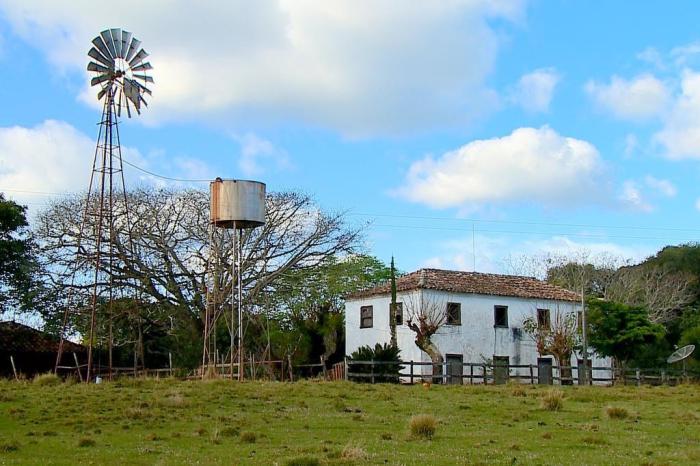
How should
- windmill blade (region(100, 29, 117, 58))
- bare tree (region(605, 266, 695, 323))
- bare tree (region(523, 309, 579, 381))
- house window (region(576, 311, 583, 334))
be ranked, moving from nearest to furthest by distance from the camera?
windmill blade (region(100, 29, 117, 58)) → bare tree (region(523, 309, 579, 381)) → house window (region(576, 311, 583, 334)) → bare tree (region(605, 266, 695, 323))

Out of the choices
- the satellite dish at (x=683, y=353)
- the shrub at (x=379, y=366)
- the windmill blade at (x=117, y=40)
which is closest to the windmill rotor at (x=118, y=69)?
the windmill blade at (x=117, y=40)

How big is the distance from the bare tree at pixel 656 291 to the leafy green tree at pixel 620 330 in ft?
46.6

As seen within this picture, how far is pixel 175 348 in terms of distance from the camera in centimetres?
5419

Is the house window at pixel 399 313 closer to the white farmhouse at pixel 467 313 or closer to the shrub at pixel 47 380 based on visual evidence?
the white farmhouse at pixel 467 313

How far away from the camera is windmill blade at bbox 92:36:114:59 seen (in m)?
37.1

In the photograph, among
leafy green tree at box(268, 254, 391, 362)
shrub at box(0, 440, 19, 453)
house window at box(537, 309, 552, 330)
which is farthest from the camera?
leafy green tree at box(268, 254, 391, 362)

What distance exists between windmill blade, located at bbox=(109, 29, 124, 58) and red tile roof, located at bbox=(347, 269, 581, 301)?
67.5ft

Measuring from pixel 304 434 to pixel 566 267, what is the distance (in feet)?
190

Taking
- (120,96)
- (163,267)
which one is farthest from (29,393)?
(163,267)

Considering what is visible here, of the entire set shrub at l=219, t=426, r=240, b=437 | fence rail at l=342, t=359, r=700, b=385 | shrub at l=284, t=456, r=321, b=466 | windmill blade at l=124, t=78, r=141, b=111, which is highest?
windmill blade at l=124, t=78, r=141, b=111

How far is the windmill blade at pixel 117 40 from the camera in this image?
37188 millimetres

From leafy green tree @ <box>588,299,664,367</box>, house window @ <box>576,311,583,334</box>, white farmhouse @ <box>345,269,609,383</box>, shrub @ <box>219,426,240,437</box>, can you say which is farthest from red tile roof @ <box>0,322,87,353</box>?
shrub @ <box>219,426,240,437</box>

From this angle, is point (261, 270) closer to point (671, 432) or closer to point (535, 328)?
point (535, 328)

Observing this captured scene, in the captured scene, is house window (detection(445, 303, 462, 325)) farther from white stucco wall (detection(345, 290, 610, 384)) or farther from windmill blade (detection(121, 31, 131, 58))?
windmill blade (detection(121, 31, 131, 58))
